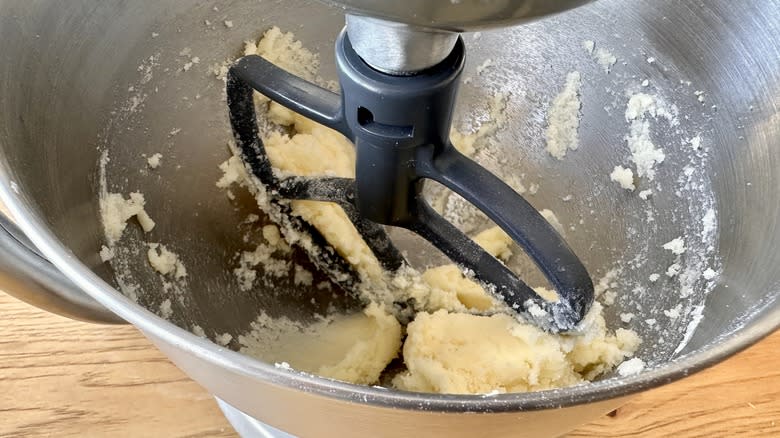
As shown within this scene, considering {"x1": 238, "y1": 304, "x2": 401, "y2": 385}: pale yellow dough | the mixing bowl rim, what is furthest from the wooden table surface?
the mixing bowl rim

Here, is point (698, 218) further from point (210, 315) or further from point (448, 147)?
point (210, 315)

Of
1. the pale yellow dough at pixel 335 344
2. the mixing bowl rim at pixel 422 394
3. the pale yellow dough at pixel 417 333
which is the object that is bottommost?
the pale yellow dough at pixel 335 344

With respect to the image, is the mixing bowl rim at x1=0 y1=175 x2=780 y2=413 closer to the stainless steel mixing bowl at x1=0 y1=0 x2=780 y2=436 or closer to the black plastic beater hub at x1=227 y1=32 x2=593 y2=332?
the stainless steel mixing bowl at x1=0 y1=0 x2=780 y2=436

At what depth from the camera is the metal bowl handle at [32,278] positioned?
414mm

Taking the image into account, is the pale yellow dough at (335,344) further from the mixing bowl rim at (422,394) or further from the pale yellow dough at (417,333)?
the mixing bowl rim at (422,394)

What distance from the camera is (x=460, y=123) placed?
0.65m

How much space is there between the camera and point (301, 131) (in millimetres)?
624

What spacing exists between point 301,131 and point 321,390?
359mm

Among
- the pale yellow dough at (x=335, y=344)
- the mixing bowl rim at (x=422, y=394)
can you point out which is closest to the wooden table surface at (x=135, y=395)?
the pale yellow dough at (x=335, y=344)

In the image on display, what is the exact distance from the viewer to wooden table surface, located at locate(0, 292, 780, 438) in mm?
533

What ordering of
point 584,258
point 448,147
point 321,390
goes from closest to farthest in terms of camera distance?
point 321,390, point 448,147, point 584,258

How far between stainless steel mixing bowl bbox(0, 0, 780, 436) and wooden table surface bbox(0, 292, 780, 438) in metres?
0.08

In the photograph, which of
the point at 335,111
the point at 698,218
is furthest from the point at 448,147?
the point at 698,218

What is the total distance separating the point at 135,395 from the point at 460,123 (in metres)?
0.35
